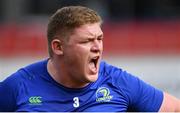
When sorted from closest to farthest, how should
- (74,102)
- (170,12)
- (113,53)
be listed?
(74,102) → (113,53) → (170,12)

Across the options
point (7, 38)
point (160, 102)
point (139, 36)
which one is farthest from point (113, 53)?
point (160, 102)

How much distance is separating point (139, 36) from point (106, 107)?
6712mm

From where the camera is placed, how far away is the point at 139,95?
190 inches

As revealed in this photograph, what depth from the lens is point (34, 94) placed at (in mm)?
4770

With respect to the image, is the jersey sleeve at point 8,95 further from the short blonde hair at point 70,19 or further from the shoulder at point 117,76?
the shoulder at point 117,76

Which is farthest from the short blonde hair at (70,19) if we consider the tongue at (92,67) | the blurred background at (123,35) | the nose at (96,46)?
the blurred background at (123,35)

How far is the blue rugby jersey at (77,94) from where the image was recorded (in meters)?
4.75

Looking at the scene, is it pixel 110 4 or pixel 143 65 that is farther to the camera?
pixel 110 4

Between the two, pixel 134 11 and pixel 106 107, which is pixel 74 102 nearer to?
pixel 106 107

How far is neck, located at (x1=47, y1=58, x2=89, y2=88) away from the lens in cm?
481

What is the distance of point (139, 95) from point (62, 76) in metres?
0.49

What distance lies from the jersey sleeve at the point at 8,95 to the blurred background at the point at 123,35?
4.39 meters

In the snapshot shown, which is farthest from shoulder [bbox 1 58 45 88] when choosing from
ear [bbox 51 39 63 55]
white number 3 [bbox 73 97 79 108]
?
white number 3 [bbox 73 97 79 108]

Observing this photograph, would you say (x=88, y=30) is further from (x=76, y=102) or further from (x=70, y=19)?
(x=76, y=102)
